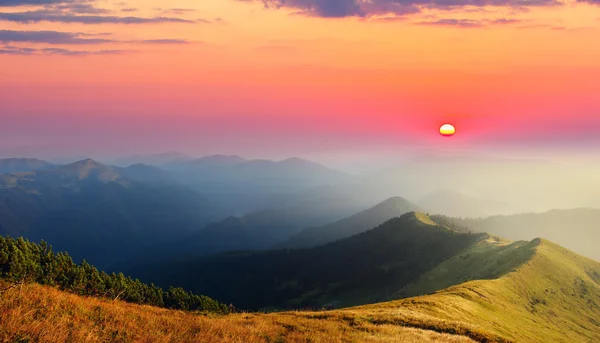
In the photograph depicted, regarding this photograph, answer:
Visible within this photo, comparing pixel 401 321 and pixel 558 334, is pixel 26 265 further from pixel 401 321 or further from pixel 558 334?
pixel 558 334

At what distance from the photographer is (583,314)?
274 feet

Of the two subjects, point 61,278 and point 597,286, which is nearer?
point 61,278

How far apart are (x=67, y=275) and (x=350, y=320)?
35210 millimetres

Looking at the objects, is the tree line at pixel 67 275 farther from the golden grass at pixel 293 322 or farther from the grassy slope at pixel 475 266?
the grassy slope at pixel 475 266

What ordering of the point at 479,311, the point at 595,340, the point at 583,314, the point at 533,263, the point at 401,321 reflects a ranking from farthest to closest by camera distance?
the point at 533,263 < the point at 583,314 < the point at 595,340 < the point at 479,311 < the point at 401,321

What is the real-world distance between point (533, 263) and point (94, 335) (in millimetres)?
109606

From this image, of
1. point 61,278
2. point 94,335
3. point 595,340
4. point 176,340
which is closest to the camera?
point 94,335

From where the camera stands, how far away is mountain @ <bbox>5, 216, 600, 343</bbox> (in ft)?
47.9

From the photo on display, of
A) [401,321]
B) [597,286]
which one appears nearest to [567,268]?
[597,286]

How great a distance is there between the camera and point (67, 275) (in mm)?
44344

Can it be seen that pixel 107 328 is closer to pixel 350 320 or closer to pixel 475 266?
pixel 350 320

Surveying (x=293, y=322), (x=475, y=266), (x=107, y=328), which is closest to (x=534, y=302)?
(x=475, y=266)

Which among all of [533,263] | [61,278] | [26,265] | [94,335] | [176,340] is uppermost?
[94,335]

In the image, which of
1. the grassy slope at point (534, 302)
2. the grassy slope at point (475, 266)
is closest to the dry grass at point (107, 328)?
the grassy slope at point (534, 302)
